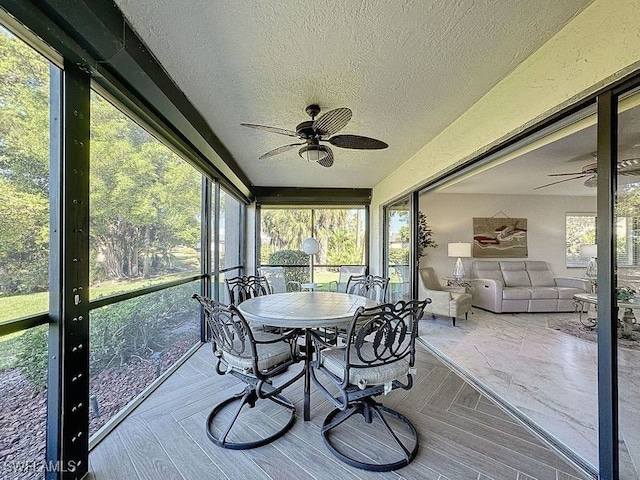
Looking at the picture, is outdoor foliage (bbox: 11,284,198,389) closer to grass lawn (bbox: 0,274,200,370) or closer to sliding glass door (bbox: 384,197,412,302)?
grass lawn (bbox: 0,274,200,370)

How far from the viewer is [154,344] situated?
2715mm

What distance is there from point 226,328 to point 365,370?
0.92 metres

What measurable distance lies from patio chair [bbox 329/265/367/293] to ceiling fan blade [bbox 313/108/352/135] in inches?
146

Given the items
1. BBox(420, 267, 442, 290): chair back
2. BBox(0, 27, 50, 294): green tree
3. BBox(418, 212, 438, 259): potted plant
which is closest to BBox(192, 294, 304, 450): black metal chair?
BBox(0, 27, 50, 294): green tree

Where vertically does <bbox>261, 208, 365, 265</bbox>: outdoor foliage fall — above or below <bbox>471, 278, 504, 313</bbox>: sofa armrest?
above

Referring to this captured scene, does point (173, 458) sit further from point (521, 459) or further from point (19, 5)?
point (19, 5)

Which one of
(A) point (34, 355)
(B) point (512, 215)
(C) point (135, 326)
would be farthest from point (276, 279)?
(B) point (512, 215)

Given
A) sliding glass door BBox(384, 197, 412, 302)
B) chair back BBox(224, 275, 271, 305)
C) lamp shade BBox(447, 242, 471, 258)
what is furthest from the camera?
lamp shade BBox(447, 242, 471, 258)

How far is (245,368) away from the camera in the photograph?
1.98m

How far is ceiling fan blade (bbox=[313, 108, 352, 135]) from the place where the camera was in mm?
2066

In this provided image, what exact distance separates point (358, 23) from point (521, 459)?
262 centimetres

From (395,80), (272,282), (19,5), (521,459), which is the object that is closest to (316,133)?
(395,80)

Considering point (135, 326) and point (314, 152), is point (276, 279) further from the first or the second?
point (314, 152)

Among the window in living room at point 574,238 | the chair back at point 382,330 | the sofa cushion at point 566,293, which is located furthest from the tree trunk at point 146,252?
the window in living room at point 574,238
